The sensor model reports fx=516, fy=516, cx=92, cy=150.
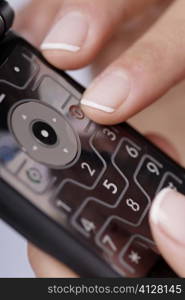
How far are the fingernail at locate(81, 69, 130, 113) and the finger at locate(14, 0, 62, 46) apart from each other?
0.21 m

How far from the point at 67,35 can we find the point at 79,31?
2 centimetres

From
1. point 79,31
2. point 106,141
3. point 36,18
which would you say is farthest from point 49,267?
point 36,18

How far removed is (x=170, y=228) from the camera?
0.31 m

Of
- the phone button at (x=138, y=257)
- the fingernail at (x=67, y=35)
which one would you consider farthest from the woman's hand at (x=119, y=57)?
the phone button at (x=138, y=257)

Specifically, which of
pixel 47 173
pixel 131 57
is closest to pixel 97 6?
pixel 131 57

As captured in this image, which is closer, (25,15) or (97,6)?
(97,6)

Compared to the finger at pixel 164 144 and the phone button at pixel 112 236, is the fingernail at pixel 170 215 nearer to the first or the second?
the phone button at pixel 112 236

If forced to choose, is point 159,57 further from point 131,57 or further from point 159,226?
point 159,226

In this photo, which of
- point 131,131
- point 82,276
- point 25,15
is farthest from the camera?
point 25,15

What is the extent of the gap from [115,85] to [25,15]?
0.28m

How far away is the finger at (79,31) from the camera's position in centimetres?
42

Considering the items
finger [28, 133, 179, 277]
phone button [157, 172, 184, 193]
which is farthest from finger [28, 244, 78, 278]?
phone button [157, 172, 184, 193]

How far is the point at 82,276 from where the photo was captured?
0.31 meters

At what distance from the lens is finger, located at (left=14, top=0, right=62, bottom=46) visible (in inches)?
23.5
